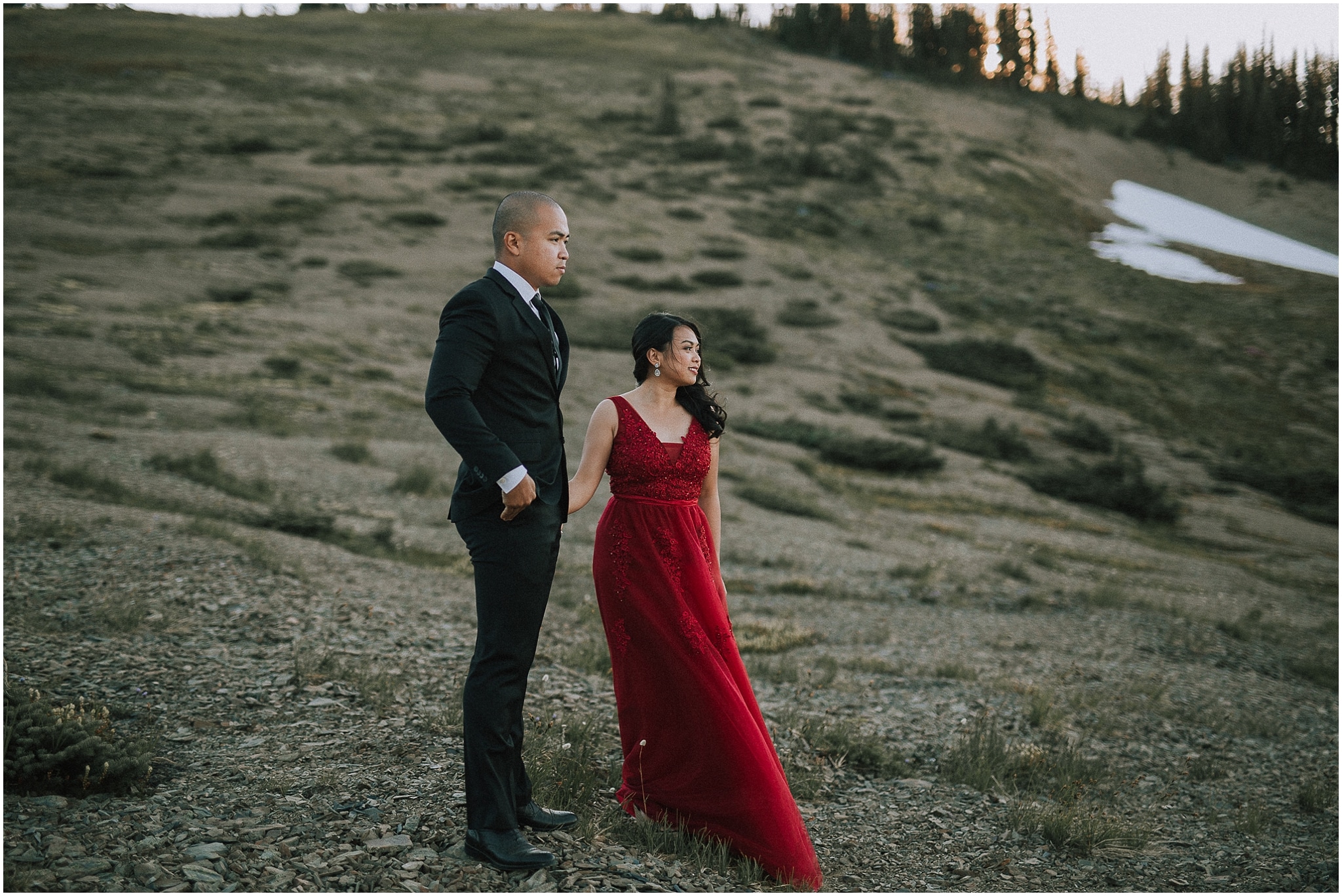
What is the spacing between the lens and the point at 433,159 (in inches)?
1571

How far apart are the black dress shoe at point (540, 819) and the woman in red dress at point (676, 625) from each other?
389 millimetres

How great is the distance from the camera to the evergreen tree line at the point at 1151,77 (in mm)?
50875

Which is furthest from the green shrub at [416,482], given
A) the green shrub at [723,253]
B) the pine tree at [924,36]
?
the pine tree at [924,36]

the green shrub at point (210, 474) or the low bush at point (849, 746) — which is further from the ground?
the green shrub at point (210, 474)

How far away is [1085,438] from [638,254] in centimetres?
1563

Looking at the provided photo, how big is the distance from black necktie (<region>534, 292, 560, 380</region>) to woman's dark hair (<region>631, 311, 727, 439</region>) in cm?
48

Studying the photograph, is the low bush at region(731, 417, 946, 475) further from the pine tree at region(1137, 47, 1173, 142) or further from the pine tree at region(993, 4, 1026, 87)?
the pine tree at region(993, 4, 1026, 87)

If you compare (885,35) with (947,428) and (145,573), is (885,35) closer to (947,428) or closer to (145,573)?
(947,428)

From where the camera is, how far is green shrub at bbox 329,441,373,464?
13.5 metres

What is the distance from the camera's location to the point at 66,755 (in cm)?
400

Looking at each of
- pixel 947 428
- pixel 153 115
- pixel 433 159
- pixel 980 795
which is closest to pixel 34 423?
pixel 980 795

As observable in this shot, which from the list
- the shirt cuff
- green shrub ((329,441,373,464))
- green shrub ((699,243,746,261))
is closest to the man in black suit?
the shirt cuff

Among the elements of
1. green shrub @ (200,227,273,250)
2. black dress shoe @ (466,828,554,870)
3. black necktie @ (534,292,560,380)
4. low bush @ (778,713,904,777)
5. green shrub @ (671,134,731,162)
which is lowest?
low bush @ (778,713,904,777)

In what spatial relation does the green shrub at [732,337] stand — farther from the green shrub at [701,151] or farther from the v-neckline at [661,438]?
the green shrub at [701,151]
